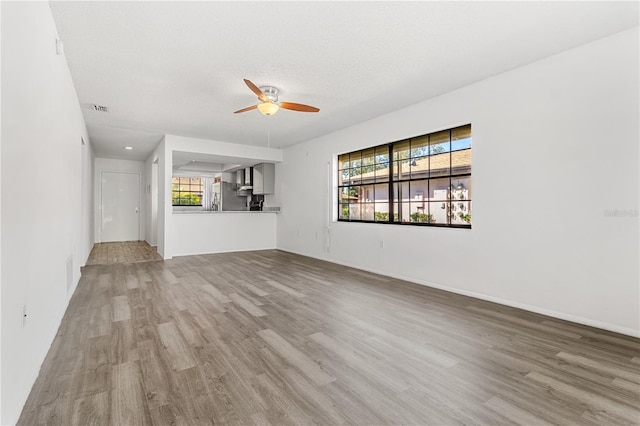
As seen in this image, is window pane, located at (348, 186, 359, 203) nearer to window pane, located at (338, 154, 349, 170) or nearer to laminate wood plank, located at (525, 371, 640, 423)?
window pane, located at (338, 154, 349, 170)

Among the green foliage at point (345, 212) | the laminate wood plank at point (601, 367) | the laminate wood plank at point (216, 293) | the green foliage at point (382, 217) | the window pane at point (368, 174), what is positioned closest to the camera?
the laminate wood plank at point (601, 367)

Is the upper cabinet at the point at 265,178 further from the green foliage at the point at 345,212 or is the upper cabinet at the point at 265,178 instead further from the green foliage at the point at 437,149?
the green foliage at the point at 437,149

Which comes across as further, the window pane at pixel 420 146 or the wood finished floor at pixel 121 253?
the wood finished floor at pixel 121 253

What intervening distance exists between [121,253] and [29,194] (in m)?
5.87

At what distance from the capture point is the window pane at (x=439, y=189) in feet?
13.8

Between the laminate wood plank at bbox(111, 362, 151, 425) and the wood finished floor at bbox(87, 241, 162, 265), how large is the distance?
4680 mm

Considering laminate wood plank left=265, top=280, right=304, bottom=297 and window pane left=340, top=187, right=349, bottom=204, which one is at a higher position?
window pane left=340, top=187, right=349, bottom=204

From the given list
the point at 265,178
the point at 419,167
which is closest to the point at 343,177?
the point at 419,167

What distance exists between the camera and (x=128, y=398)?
1727 mm

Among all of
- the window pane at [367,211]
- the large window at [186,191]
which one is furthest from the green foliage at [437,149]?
the large window at [186,191]

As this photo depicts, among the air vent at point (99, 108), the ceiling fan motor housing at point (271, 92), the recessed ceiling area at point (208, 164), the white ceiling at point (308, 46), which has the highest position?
the white ceiling at point (308, 46)

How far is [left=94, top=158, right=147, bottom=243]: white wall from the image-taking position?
8.64 metres

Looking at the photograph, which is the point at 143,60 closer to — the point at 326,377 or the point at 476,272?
the point at 326,377

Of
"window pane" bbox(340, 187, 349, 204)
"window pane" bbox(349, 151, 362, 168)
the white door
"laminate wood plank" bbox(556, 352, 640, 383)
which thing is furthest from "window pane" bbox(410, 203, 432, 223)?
the white door
